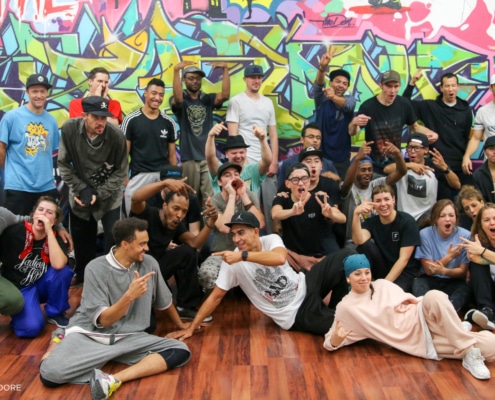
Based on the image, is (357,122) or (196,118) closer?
(357,122)

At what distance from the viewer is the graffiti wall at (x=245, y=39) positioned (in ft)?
25.2

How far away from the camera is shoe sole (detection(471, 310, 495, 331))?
16.5 feet

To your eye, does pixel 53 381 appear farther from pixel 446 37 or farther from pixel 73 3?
pixel 446 37

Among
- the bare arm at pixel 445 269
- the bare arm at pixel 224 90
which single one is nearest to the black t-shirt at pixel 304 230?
the bare arm at pixel 445 269

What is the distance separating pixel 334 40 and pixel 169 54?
2049mm

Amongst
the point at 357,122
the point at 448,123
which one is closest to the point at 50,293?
the point at 357,122

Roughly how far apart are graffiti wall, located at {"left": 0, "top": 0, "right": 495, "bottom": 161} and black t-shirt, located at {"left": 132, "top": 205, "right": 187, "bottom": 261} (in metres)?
2.63

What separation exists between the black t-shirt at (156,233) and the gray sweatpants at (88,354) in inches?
45.0

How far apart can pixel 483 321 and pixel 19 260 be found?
149 inches

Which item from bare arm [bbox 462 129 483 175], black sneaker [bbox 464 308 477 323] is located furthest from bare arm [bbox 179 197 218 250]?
bare arm [bbox 462 129 483 175]

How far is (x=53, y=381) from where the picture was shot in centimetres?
410

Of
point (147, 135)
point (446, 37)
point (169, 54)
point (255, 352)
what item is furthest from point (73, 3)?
point (255, 352)

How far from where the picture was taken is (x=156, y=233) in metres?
5.52

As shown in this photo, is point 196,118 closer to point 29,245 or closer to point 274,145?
point 274,145
